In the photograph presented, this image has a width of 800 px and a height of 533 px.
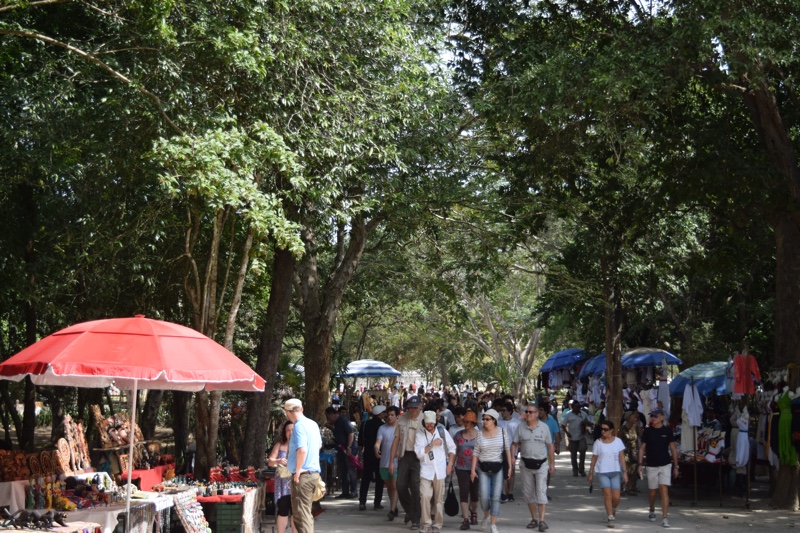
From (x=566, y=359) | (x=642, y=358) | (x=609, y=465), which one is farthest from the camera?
(x=566, y=359)

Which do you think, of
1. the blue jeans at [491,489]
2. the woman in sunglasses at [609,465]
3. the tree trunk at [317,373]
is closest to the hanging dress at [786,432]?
the woman in sunglasses at [609,465]

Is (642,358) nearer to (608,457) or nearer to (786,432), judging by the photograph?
(786,432)

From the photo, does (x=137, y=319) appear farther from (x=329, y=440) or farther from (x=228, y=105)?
(x=329, y=440)

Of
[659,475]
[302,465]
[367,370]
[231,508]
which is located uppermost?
[367,370]

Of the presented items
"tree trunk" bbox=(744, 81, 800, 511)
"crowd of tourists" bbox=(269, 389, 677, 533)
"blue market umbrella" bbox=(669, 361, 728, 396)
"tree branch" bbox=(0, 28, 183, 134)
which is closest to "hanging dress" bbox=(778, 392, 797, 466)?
"tree trunk" bbox=(744, 81, 800, 511)

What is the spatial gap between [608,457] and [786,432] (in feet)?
11.3

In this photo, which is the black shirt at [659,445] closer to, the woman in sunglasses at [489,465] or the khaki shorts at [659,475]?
the khaki shorts at [659,475]

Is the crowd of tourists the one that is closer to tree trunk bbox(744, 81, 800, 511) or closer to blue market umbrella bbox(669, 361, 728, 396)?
tree trunk bbox(744, 81, 800, 511)

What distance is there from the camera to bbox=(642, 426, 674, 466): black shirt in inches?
510

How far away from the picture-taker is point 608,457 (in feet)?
41.2

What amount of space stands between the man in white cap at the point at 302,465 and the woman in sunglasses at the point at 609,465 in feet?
15.9

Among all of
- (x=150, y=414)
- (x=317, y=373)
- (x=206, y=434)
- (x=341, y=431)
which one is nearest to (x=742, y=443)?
(x=341, y=431)

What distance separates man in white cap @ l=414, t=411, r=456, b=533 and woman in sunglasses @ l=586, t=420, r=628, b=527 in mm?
2263

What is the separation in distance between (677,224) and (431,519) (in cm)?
1176
